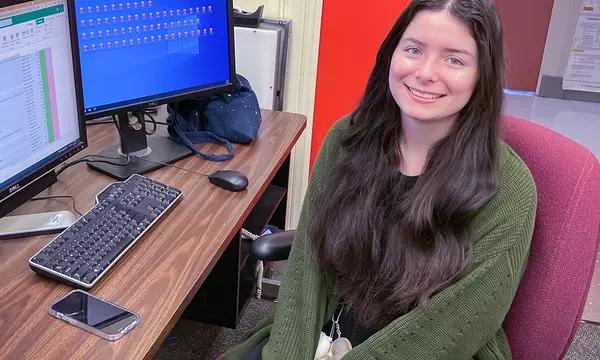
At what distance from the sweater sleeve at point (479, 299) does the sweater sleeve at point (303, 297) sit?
128 millimetres

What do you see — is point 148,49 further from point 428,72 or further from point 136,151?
point 428,72

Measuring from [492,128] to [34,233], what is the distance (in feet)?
2.89

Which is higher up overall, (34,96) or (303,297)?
(34,96)

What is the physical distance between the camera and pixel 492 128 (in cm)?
108

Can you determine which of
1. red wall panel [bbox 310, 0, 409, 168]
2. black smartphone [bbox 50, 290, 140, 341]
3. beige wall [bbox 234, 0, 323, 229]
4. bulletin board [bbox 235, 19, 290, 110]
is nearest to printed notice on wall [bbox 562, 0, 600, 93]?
red wall panel [bbox 310, 0, 409, 168]

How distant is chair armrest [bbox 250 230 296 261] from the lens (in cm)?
134

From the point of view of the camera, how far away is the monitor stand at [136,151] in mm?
1456

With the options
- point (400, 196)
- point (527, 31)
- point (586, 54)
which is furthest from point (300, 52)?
point (586, 54)

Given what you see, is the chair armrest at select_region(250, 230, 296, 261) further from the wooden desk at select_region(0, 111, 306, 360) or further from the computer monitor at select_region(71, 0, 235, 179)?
the computer monitor at select_region(71, 0, 235, 179)

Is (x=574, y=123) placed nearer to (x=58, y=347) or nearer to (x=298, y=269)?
(x=298, y=269)

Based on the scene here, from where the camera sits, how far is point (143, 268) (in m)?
1.09

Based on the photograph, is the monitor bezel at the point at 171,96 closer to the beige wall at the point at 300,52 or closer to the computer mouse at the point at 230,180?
the computer mouse at the point at 230,180

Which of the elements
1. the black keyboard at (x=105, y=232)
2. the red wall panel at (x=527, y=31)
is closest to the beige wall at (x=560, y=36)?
the red wall panel at (x=527, y=31)

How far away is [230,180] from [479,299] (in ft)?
2.08
